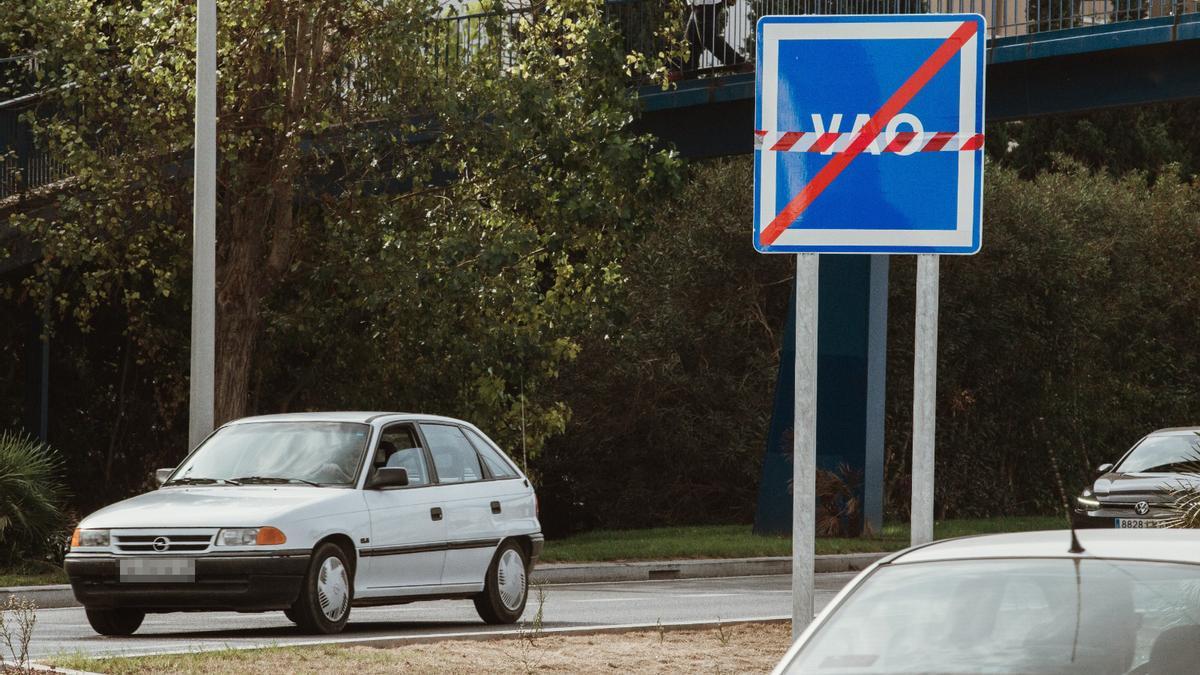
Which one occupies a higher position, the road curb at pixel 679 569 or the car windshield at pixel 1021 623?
the car windshield at pixel 1021 623

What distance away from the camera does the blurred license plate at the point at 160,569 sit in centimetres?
1183

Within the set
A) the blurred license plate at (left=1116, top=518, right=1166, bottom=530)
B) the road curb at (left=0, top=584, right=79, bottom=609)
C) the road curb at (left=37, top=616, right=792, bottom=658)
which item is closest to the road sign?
the road curb at (left=37, top=616, right=792, bottom=658)

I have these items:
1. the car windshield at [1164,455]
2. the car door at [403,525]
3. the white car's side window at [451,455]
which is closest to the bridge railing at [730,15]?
the car windshield at [1164,455]

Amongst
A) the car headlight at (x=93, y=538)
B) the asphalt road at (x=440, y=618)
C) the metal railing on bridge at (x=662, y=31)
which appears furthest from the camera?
the metal railing on bridge at (x=662, y=31)

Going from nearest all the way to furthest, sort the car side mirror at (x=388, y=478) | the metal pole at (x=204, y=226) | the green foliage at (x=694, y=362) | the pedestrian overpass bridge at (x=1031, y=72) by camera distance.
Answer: the car side mirror at (x=388, y=478) → the metal pole at (x=204, y=226) → the pedestrian overpass bridge at (x=1031, y=72) → the green foliage at (x=694, y=362)

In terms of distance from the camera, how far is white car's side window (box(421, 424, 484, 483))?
13555 millimetres

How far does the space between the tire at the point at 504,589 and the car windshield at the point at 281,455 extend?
1.37 m

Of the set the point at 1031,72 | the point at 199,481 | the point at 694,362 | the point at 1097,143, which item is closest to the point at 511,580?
the point at 199,481

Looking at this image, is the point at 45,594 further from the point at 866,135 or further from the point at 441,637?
the point at 866,135

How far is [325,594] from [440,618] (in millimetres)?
2525

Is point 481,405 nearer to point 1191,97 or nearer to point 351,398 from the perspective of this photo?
point 351,398

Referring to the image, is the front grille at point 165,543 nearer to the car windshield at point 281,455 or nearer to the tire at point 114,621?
the tire at point 114,621

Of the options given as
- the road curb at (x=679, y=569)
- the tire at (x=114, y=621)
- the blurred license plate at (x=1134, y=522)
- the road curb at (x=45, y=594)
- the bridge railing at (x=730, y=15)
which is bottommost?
the road curb at (x=679, y=569)

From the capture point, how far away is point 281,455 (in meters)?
13.0
